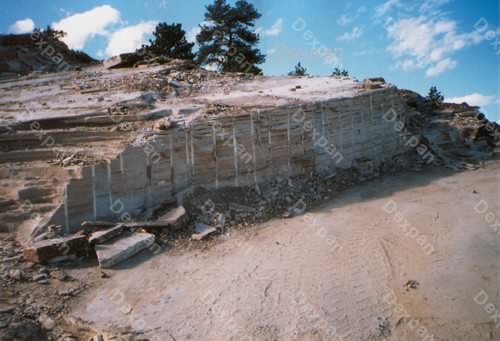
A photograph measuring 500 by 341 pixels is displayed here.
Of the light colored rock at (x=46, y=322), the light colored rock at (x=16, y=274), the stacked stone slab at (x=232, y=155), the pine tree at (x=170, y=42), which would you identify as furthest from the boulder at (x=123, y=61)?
the light colored rock at (x=46, y=322)

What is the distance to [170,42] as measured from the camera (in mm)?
17719

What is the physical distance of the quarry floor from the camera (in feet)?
13.7

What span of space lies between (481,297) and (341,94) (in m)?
5.56

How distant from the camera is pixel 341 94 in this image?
914cm

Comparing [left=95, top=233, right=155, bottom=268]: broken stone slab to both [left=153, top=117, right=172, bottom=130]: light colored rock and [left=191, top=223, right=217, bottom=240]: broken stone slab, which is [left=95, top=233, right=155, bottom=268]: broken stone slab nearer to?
[left=191, top=223, right=217, bottom=240]: broken stone slab

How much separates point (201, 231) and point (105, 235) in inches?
56.6

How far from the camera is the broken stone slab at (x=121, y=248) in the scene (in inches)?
203

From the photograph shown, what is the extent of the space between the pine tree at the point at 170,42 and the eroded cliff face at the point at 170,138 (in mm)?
7025

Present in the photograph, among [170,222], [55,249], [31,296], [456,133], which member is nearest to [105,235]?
[55,249]

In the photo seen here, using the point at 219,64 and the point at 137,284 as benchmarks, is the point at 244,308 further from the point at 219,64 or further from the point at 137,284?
the point at 219,64

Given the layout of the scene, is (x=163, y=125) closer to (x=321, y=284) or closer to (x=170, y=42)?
(x=321, y=284)

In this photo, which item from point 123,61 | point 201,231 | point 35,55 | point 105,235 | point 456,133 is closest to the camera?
point 105,235

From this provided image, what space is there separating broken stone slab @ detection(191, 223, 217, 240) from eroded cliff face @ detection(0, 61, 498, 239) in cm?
73

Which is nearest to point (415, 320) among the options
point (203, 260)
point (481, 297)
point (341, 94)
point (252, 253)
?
point (481, 297)
